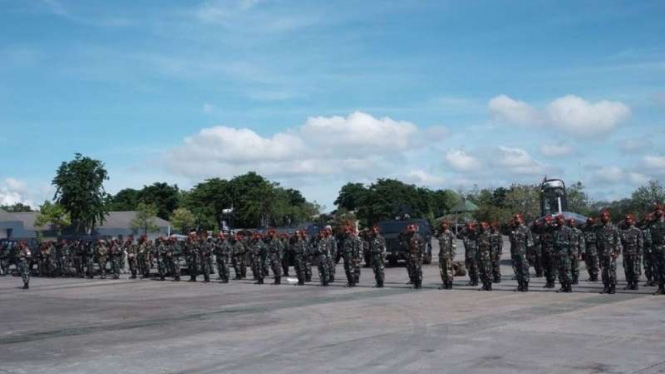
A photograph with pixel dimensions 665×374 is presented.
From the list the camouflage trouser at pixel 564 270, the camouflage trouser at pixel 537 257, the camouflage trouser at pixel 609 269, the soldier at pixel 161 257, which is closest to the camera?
the camouflage trouser at pixel 609 269

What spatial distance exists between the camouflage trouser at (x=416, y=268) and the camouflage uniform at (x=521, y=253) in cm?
240

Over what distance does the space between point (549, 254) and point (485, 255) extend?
1.55 m

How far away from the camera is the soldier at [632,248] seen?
17406mm

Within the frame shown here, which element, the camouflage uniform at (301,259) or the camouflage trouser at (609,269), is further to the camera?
the camouflage uniform at (301,259)

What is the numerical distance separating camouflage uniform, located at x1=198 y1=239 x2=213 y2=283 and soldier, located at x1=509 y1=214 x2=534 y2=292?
11.2 m

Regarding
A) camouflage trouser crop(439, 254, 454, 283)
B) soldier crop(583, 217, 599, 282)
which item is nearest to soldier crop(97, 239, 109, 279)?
camouflage trouser crop(439, 254, 454, 283)

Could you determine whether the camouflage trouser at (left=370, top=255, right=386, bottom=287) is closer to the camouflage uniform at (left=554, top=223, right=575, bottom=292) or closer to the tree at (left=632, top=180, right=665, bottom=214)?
the camouflage uniform at (left=554, top=223, right=575, bottom=292)

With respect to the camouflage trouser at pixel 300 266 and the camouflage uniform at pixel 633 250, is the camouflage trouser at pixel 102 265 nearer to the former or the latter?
the camouflage trouser at pixel 300 266

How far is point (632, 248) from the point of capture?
57.0 ft

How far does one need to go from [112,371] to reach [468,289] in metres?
11.4

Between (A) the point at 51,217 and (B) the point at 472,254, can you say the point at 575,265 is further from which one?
(A) the point at 51,217

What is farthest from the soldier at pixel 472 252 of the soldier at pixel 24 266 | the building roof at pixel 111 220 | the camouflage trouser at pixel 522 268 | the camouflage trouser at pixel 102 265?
the building roof at pixel 111 220

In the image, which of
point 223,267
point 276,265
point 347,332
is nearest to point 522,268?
point 347,332

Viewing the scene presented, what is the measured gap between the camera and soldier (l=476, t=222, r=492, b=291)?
61.5 ft
